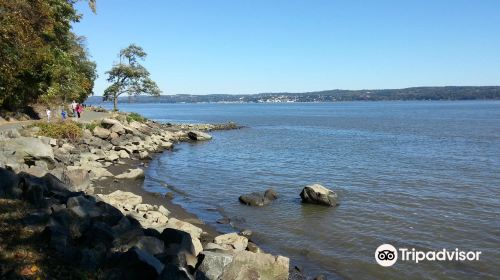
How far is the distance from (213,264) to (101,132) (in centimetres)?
2608

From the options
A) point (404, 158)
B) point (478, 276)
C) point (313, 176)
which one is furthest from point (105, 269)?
point (404, 158)

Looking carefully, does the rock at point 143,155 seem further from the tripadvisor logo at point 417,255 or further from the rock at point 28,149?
the tripadvisor logo at point 417,255

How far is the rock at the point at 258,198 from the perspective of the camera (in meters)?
19.4

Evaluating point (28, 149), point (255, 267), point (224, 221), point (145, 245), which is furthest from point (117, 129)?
point (145, 245)

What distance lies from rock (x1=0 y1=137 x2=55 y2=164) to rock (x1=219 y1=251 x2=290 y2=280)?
12.6m

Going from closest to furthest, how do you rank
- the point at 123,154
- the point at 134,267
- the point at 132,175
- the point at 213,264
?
1. the point at 134,267
2. the point at 213,264
3. the point at 132,175
4. the point at 123,154

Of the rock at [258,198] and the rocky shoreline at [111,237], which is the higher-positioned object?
the rocky shoreline at [111,237]

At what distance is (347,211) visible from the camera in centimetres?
1827

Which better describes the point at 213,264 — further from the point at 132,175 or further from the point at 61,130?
the point at 61,130

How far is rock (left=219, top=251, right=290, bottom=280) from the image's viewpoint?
30.2 ft

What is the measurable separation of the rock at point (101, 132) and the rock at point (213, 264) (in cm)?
2536

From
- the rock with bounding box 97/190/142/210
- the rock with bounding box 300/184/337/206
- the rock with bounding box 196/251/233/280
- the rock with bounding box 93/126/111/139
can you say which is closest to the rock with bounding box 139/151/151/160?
the rock with bounding box 93/126/111/139

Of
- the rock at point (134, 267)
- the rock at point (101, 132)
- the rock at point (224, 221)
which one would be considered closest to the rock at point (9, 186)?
the rock at point (134, 267)

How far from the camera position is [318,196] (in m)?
19.0
